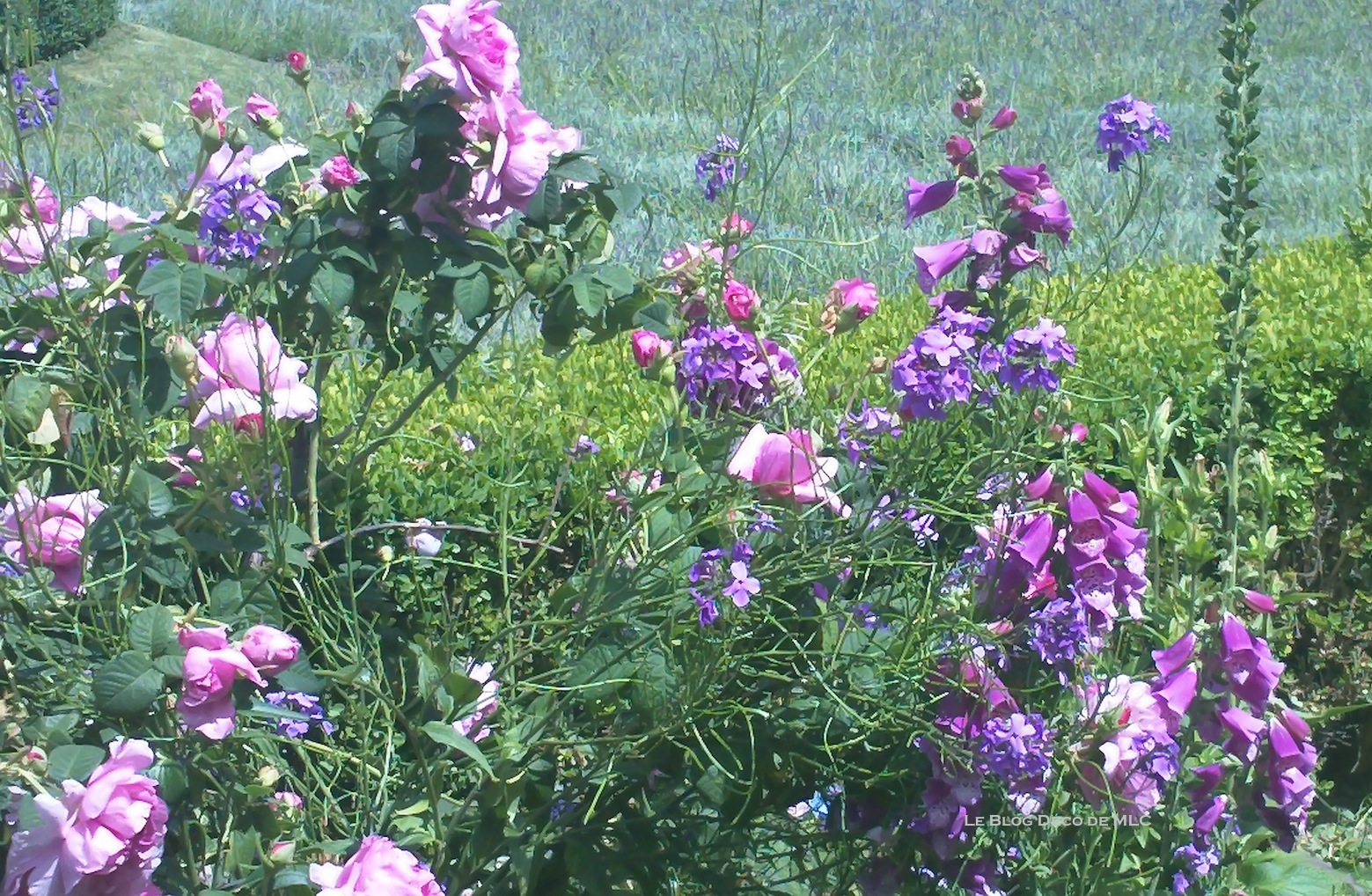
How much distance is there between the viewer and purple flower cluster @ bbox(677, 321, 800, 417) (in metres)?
1.73

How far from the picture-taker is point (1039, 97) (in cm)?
1016

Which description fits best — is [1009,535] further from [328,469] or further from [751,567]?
[328,469]

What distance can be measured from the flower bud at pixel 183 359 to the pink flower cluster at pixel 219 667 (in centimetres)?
29

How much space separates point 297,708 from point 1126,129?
126 centimetres

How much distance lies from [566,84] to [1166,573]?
838cm

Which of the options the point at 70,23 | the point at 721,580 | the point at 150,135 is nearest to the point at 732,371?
the point at 721,580

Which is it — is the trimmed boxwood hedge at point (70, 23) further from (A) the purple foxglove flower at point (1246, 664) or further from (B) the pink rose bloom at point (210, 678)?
(A) the purple foxglove flower at point (1246, 664)

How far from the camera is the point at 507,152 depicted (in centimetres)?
177

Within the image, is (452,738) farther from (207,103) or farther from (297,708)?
(207,103)

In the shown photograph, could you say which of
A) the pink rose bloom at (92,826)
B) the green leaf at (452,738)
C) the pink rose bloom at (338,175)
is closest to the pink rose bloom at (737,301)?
the pink rose bloom at (338,175)

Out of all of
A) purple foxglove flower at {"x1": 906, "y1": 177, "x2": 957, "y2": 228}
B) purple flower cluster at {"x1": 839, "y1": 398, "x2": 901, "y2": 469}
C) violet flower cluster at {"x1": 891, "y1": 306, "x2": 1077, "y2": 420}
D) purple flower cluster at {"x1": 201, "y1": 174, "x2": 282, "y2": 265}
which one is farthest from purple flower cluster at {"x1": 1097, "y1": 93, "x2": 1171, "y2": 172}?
purple flower cluster at {"x1": 201, "y1": 174, "x2": 282, "y2": 265}

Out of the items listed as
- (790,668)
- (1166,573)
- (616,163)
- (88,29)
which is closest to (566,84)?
(616,163)

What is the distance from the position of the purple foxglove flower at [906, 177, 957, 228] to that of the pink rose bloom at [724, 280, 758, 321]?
281 mm

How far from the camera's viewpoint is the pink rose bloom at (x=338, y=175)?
181cm
